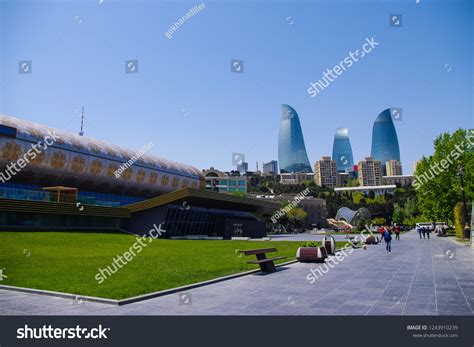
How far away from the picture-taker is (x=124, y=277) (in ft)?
44.0

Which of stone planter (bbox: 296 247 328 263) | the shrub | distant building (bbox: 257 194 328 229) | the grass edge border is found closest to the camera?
the grass edge border

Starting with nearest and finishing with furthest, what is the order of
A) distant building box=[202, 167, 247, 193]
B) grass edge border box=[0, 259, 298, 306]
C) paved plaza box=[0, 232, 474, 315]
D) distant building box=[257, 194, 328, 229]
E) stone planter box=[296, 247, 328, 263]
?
paved plaza box=[0, 232, 474, 315], grass edge border box=[0, 259, 298, 306], stone planter box=[296, 247, 328, 263], distant building box=[257, 194, 328, 229], distant building box=[202, 167, 247, 193]

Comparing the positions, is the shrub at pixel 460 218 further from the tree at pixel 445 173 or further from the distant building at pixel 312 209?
the distant building at pixel 312 209

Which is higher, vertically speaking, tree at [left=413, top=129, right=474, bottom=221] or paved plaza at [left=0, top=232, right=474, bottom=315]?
tree at [left=413, top=129, right=474, bottom=221]

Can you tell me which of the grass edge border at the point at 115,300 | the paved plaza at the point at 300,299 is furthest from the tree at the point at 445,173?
the grass edge border at the point at 115,300

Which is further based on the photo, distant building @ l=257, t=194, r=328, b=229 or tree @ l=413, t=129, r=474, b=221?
distant building @ l=257, t=194, r=328, b=229

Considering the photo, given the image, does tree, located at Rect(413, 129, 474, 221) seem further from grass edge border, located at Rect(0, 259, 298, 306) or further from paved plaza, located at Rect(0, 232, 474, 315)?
grass edge border, located at Rect(0, 259, 298, 306)

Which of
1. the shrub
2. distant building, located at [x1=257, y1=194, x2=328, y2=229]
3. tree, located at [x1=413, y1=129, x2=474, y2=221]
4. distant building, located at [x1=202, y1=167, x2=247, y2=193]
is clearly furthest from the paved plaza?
distant building, located at [x1=202, y1=167, x2=247, y2=193]

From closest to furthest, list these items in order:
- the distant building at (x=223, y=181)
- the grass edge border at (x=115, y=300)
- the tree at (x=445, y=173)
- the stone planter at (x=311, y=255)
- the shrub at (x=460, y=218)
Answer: the grass edge border at (x=115, y=300), the stone planter at (x=311, y=255), the shrub at (x=460, y=218), the tree at (x=445, y=173), the distant building at (x=223, y=181)

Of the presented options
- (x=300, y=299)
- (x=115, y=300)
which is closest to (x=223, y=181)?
(x=300, y=299)

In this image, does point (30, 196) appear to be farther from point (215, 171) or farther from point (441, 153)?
point (215, 171)

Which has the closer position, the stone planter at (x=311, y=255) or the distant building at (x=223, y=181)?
A: the stone planter at (x=311, y=255)

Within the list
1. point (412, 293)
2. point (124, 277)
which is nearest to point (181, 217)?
point (124, 277)

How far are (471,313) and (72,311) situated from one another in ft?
29.9
